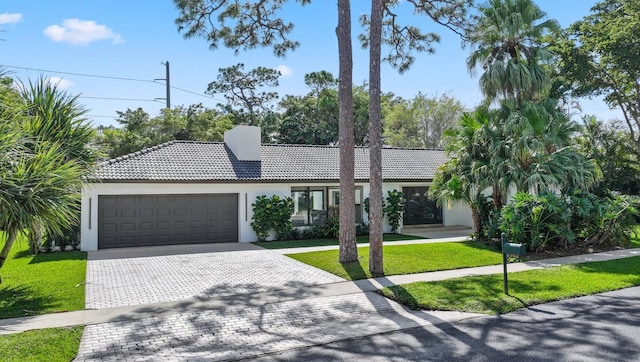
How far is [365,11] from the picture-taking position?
15883mm

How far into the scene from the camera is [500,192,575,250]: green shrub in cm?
1307

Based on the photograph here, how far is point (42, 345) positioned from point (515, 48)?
55.3 ft

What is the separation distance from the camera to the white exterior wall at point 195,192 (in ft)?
50.1

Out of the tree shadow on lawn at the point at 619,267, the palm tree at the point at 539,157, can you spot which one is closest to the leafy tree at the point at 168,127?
the palm tree at the point at 539,157

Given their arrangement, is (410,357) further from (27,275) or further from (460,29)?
(460,29)

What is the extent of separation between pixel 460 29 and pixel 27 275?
46.1ft

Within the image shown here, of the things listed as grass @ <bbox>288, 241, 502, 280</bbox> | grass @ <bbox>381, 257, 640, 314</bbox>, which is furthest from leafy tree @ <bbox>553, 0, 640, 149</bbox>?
grass @ <bbox>381, 257, 640, 314</bbox>

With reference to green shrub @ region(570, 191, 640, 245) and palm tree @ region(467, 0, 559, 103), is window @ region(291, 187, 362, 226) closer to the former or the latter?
palm tree @ region(467, 0, 559, 103)

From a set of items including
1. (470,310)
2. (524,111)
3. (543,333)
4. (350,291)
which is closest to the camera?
(543,333)

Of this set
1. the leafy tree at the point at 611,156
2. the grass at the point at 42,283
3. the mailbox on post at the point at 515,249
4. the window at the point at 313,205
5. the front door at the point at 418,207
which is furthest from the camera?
the leafy tree at the point at 611,156

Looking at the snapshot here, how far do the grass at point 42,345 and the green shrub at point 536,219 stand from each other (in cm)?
1150

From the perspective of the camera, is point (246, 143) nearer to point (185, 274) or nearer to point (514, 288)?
point (185, 274)

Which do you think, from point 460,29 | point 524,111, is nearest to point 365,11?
point 460,29

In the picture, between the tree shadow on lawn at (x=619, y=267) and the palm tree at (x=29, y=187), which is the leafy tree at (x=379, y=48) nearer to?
the tree shadow on lawn at (x=619, y=267)
